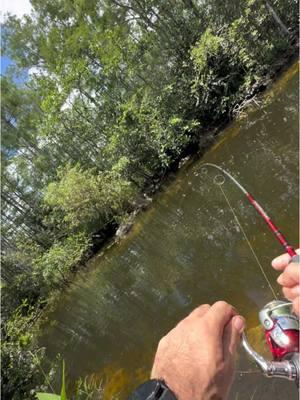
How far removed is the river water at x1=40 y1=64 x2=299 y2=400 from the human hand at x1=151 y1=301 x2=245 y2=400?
2.66 m

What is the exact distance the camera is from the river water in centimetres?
707

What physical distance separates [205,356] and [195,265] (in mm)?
7619

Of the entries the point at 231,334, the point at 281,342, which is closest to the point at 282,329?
the point at 281,342

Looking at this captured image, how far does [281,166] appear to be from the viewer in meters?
9.55

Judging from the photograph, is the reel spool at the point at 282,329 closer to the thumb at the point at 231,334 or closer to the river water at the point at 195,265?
the thumb at the point at 231,334

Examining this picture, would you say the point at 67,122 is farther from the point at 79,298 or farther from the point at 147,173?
the point at 79,298

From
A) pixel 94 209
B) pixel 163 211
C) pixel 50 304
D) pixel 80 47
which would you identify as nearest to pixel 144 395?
pixel 163 211

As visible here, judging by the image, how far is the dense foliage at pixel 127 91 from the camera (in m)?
18.1

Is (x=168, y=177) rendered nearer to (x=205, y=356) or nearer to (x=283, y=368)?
(x=283, y=368)

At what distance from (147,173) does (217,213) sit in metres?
9.90

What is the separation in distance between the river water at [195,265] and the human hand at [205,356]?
2.66 meters

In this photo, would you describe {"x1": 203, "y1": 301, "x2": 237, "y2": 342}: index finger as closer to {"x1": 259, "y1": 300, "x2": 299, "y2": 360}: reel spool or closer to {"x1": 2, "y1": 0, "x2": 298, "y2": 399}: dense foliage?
{"x1": 259, "y1": 300, "x2": 299, "y2": 360}: reel spool

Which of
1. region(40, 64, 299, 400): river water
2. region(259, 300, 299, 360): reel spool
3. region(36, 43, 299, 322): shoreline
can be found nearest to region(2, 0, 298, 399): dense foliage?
region(36, 43, 299, 322): shoreline

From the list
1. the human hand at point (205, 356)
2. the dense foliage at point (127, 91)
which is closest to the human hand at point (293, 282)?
the human hand at point (205, 356)
